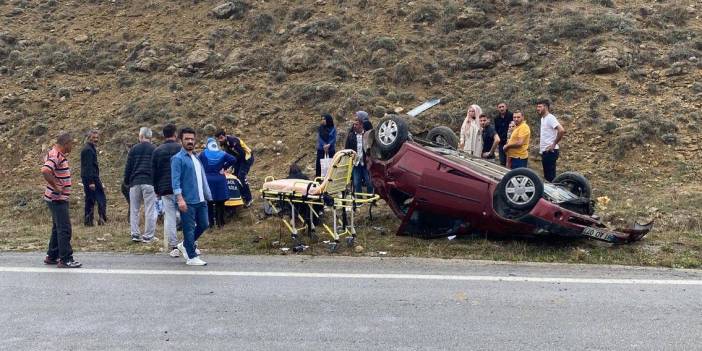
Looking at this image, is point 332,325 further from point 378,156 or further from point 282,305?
point 378,156

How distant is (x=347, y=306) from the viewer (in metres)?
5.74

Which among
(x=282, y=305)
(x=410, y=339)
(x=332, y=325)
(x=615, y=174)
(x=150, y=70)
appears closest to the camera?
(x=410, y=339)

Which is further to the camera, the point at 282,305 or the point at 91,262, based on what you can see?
the point at 91,262

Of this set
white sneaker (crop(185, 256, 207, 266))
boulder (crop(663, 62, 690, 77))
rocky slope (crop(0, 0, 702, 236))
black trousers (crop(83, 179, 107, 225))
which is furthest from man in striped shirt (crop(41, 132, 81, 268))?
boulder (crop(663, 62, 690, 77))

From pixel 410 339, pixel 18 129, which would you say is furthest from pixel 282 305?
pixel 18 129

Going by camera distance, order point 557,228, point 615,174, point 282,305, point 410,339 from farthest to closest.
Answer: point 615,174, point 557,228, point 282,305, point 410,339

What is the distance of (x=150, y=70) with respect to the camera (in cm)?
1883

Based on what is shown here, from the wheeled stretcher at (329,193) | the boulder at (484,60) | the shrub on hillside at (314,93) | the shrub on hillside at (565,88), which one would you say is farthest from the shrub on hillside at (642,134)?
the shrub on hillside at (314,93)

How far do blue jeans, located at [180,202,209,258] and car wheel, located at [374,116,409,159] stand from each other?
2.76 meters

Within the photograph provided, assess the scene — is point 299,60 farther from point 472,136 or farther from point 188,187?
point 188,187

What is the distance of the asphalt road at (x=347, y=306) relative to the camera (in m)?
4.82

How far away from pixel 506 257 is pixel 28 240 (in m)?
7.18

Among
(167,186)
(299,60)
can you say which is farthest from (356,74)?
(167,186)

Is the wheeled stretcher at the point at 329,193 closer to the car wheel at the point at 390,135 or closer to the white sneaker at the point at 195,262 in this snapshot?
the car wheel at the point at 390,135
